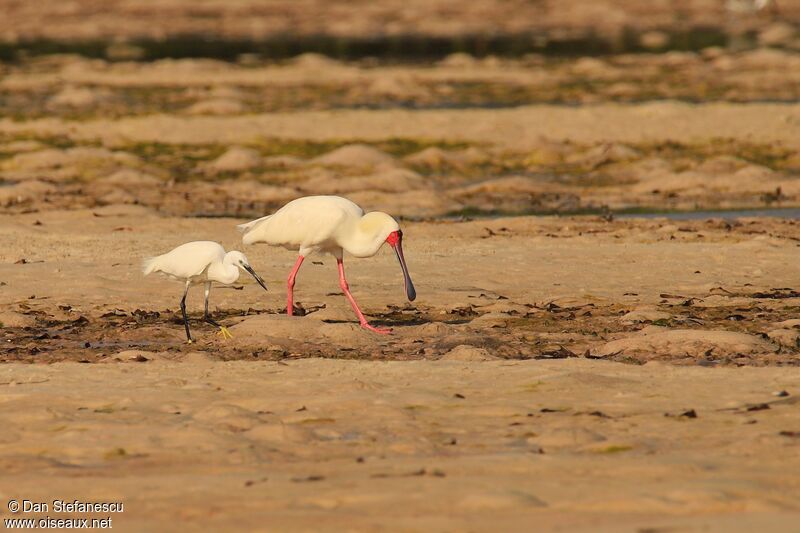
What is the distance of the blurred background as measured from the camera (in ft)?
67.5

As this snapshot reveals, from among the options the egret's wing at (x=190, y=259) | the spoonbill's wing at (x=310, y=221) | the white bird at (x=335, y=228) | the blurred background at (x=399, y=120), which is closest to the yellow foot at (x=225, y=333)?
the egret's wing at (x=190, y=259)

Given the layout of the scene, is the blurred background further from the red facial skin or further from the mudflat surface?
the red facial skin

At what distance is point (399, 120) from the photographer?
25812 mm

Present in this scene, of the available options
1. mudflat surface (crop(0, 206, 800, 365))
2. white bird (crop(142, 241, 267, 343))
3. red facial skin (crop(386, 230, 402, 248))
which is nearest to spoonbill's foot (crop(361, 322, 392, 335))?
mudflat surface (crop(0, 206, 800, 365))

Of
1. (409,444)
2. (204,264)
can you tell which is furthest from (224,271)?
(409,444)

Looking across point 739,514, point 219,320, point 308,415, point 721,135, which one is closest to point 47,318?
point 219,320

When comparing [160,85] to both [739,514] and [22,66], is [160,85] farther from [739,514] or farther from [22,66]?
[739,514]

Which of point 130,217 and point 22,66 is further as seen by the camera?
point 22,66

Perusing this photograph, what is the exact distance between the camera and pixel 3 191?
20.2 m

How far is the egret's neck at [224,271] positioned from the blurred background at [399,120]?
7.42 m

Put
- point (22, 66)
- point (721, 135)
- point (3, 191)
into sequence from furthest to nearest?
point (22, 66), point (721, 135), point (3, 191)

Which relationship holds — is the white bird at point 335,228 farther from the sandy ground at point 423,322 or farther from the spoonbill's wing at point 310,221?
the sandy ground at point 423,322

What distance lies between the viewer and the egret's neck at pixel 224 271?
11.6m

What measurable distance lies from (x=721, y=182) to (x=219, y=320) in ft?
33.1
